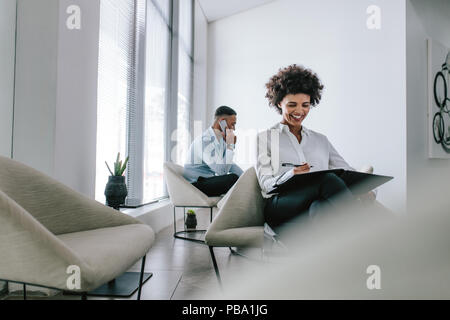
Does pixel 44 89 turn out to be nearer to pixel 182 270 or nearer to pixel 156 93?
pixel 182 270

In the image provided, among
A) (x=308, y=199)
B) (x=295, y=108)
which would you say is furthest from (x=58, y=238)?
(x=295, y=108)

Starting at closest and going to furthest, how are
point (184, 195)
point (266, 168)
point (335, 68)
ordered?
point (266, 168) < point (184, 195) < point (335, 68)

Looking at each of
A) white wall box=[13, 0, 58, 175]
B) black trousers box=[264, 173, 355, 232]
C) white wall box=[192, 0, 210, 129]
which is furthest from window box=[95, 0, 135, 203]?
white wall box=[192, 0, 210, 129]

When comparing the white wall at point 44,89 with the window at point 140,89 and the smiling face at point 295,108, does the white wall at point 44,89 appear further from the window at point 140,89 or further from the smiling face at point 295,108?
the smiling face at point 295,108

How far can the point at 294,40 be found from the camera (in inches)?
212

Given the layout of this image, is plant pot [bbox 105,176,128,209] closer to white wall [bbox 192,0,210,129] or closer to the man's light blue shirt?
the man's light blue shirt

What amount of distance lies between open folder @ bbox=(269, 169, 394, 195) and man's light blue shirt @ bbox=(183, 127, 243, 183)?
1.72 m

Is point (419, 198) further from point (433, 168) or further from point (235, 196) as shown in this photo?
point (235, 196)

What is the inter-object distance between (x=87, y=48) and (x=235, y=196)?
1399mm

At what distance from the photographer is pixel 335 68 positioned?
492 cm

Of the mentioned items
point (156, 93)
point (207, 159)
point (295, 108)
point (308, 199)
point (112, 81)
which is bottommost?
point (308, 199)

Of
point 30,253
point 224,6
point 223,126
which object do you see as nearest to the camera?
point 30,253

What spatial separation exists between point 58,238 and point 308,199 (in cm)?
100
